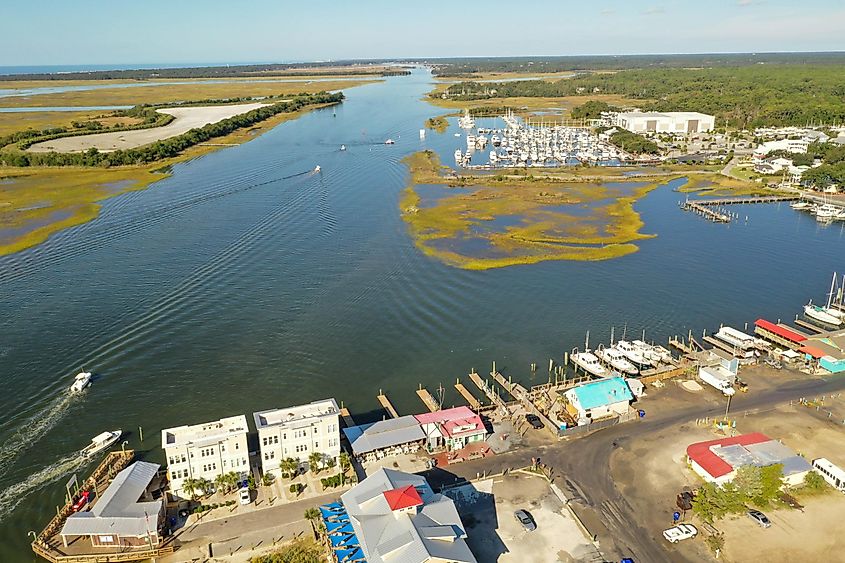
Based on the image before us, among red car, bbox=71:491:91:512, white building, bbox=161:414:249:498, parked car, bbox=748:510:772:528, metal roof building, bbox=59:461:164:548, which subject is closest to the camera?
metal roof building, bbox=59:461:164:548

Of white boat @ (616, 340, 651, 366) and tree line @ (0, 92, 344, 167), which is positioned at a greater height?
tree line @ (0, 92, 344, 167)

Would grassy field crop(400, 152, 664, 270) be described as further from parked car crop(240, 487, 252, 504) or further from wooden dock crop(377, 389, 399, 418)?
parked car crop(240, 487, 252, 504)

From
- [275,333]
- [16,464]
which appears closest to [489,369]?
[275,333]

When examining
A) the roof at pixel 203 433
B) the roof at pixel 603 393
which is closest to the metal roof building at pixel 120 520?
the roof at pixel 203 433

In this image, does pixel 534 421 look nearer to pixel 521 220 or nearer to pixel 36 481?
pixel 36 481

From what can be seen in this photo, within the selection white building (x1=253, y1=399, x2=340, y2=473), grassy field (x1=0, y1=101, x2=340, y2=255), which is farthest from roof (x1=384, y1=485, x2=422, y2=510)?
grassy field (x1=0, y1=101, x2=340, y2=255)

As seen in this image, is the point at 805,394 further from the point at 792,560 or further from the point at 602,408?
the point at 792,560
